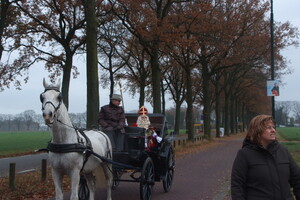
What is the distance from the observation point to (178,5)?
91.6 feet

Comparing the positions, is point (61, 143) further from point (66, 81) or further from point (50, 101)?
point (66, 81)

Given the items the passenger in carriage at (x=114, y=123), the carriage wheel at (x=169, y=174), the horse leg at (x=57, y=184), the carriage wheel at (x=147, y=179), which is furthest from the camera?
the carriage wheel at (x=169, y=174)

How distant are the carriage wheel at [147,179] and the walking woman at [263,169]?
180 inches

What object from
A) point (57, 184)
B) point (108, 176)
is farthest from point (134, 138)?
point (57, 184)

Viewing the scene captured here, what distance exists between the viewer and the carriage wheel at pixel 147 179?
8.41 metres

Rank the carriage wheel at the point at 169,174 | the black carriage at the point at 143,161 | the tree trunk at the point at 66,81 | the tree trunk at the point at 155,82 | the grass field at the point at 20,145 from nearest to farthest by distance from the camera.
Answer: the black carriage at the point at 143,161 → the carriage wheel at the point at 169,174 → the tree trunk at the point at 66,81 → the tree trunk at the point at 155,82 → the grass field at the point at 20,145

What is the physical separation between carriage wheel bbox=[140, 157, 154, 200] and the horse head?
2885mm

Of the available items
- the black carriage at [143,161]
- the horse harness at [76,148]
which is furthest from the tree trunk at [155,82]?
the horse harness at [76,148]

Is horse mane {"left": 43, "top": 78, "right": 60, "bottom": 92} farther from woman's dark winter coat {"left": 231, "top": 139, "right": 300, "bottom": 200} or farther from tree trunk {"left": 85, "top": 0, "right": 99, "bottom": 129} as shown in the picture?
tree trunk {"left": 85, "top": 0, "right": 99, "bottom": 129}

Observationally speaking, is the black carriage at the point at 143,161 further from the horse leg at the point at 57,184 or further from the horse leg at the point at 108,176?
the horse leg at the point at 57,184

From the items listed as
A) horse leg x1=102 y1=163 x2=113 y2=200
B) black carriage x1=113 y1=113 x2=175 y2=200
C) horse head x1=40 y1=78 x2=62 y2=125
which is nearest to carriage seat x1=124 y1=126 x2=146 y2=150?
black carriage x1=113 y1=113 x2=175 y2=200

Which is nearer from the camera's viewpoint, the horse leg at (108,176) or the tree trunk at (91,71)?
the horse leg at (108,176)

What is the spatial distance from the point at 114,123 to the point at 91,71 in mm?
6411

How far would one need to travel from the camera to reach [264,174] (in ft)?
12.7
